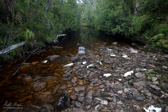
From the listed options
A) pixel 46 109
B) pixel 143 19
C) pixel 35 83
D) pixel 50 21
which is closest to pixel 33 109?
pixel 46 109

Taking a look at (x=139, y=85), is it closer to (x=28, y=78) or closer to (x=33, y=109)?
(x=33, y=109)

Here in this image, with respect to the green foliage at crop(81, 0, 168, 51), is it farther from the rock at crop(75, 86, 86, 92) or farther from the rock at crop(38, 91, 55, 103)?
the rock at crop(38, 91, 55, 103)

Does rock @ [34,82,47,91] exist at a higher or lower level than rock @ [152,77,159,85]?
lower

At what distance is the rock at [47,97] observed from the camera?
2902 millimetres

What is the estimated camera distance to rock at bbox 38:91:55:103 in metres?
2.90

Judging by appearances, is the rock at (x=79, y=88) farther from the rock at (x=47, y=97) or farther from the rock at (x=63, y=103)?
the rock at (x=47, y=97)

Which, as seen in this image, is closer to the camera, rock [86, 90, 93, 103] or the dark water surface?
rock [86, 90, 93, 103]

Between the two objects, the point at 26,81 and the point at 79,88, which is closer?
the point at 79,88

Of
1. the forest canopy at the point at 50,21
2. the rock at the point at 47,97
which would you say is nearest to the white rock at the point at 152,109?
the rock at the point at 47,97

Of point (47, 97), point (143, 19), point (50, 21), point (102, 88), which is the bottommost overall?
point (47, 97)

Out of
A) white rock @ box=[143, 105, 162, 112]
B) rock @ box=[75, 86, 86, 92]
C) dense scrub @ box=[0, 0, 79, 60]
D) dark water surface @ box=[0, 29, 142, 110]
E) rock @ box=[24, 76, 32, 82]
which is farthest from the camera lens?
dense scrub @ box=[0, 0, 79, 60]

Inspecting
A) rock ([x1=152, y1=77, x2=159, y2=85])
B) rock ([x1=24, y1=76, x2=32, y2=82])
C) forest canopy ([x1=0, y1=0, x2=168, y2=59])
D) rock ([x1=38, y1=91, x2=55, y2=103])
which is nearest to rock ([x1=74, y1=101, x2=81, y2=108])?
rock ([x1=38, y1=91, x2=55, y2=103])

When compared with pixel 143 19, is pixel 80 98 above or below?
below

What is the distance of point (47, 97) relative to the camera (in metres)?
3.03
